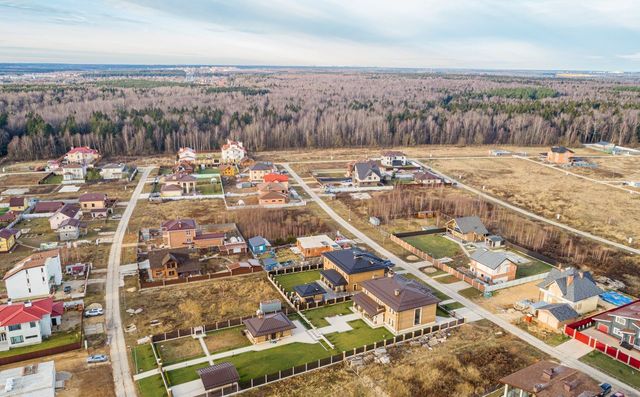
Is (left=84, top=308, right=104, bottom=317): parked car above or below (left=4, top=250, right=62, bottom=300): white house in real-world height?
below

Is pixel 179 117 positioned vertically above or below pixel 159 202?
above

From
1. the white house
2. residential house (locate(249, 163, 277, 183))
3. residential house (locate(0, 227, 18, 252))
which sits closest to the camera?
the white house

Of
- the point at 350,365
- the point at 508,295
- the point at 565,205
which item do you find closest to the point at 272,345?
the point at 350,365

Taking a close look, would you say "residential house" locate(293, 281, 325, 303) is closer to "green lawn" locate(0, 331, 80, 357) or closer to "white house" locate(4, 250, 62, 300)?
"green lawn" locate(0, 331, 80, 357)

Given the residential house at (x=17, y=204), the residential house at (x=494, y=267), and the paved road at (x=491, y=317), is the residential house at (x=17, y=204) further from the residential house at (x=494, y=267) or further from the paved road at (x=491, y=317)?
the residential house at (x=494, y=267)

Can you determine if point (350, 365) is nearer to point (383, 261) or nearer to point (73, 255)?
point (383, 261)

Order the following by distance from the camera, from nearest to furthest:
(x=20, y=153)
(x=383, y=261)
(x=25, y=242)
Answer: (x=383, y=261), (x=25, y=242), (x=20, y=153)

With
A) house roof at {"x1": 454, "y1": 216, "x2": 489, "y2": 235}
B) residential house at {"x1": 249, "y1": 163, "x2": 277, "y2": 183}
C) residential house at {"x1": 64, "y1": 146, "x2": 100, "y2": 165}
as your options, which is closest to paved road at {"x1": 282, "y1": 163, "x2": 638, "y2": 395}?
house roof at {"x1": 454, "y1": 216, "x2": 489, "y2": 235}
